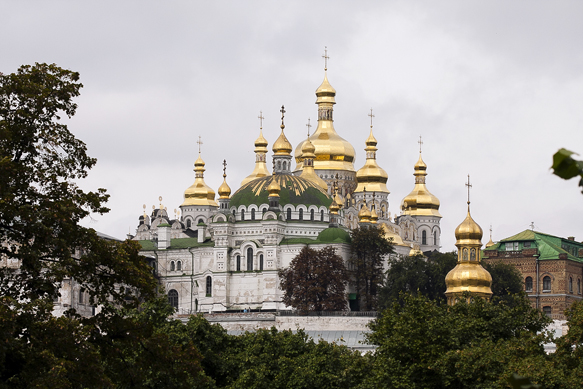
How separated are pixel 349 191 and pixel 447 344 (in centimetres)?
6748

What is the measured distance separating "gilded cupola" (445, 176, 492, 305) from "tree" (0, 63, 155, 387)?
3962 centimetres

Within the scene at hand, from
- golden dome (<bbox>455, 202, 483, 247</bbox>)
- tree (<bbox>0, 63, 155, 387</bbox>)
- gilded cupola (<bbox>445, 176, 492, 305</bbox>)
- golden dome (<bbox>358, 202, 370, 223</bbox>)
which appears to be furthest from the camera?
golden dome (<bbox>358, 202, 370, 223</bbox>)

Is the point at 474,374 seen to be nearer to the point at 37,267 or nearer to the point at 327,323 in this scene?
the point at 37,267

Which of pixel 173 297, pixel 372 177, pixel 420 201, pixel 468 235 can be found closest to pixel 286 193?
pixel 173 297

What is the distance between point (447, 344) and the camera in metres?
39.7

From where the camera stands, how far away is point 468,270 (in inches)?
2537

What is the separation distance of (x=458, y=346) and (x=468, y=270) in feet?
83.5

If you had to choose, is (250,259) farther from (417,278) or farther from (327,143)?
(327,143)

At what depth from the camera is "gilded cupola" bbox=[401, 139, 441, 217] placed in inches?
4365

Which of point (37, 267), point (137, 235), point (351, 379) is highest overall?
point (137, 235)

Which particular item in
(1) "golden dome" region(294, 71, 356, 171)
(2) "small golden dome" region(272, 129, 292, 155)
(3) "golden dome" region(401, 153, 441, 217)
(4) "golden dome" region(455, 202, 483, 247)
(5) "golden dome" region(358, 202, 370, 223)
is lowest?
(4) "golden dome" region(455, 202, 483, 247)

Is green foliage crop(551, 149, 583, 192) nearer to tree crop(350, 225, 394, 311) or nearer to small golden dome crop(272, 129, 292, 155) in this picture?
tree crop(350, 225, 394, 311)

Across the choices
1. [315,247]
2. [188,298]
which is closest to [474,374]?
[315,247]

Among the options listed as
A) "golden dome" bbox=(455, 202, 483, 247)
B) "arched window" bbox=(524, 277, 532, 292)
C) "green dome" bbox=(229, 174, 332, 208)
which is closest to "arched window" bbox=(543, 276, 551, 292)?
"arched window" bbox=(524, 277, 532, 292)
